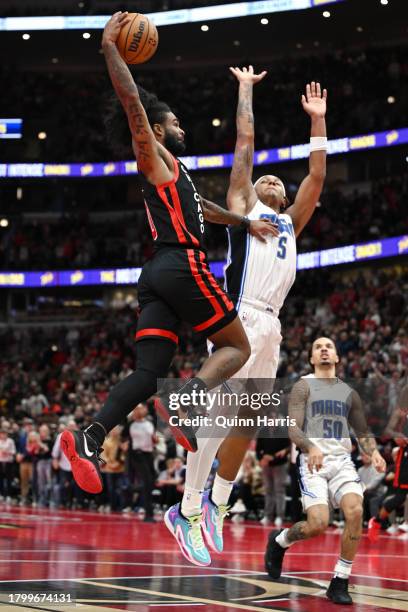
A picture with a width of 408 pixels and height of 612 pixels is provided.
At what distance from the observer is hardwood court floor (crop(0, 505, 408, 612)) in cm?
A: 730

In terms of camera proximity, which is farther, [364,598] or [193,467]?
[364,598]

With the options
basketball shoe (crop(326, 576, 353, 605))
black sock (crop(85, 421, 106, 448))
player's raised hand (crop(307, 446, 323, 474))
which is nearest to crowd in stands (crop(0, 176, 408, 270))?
player's raised hand (crop(307, 446, 323, 474))

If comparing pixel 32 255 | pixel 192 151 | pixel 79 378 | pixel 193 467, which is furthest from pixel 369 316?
pixel 193 467

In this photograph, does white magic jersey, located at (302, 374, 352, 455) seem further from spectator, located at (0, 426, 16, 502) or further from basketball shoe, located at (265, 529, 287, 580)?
spectator, located at (0, 426, 16, 502)

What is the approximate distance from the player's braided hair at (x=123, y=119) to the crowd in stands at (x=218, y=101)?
2704cm

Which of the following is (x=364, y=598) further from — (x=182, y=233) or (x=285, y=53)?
(x=285, y=53)

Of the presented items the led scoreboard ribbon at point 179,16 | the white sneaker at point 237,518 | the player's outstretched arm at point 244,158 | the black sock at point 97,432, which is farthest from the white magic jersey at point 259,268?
the led scoreboard ribbon at point 179,16

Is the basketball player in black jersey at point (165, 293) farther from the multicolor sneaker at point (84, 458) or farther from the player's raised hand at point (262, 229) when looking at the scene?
the player's raised hand at point (262, 229)

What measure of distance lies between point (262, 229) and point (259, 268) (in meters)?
0.30

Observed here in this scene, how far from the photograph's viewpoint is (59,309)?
4309 centimetres

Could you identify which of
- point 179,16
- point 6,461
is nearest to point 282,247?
point 6,461

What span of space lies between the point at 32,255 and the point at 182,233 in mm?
34320

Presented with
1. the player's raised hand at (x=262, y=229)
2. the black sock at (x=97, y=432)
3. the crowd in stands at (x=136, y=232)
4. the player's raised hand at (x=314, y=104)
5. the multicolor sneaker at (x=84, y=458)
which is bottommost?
the multicolor sneaker at (x=84, y=458)

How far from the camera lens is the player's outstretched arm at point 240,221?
7.70 metres
